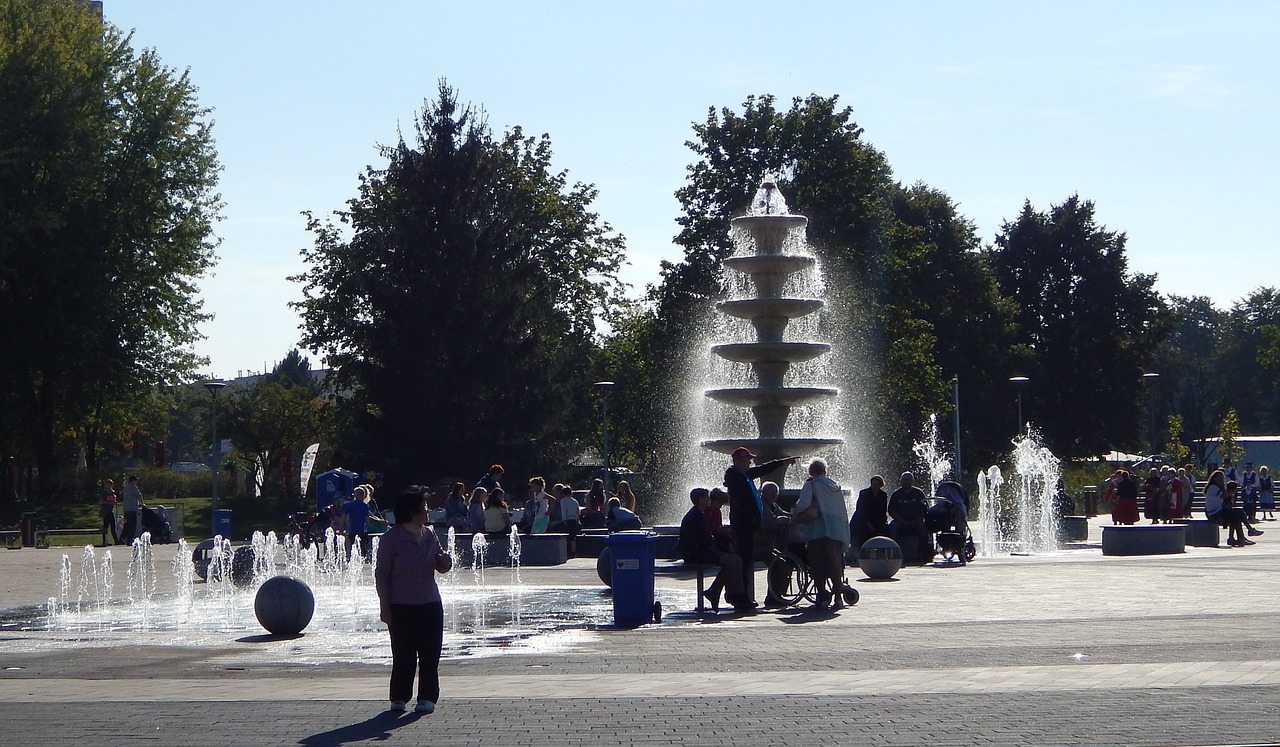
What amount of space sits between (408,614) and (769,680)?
2807 mm

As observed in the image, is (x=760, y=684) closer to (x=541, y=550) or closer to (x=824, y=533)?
(x=824, y=533)

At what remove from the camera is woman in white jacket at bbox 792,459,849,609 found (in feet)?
58.9

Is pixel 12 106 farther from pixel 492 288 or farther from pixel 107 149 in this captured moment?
pixel 492 288

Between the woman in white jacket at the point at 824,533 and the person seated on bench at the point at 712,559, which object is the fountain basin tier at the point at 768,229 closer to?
the woman in white jacket at the point at 824,533

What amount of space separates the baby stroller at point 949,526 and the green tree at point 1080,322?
157 feet

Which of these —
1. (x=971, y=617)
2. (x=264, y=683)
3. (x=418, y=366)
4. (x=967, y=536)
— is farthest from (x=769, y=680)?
(x=418, y=366)

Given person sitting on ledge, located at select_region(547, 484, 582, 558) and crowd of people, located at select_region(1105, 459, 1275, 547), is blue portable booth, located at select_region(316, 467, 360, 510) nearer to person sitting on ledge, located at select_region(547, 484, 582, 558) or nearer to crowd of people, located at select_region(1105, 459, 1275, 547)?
person sitting on ledge, located at select_region(547, 484, 582, 558)

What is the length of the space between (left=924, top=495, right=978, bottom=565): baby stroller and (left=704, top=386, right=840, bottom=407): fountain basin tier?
4754mm

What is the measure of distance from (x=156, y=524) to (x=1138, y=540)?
2464cm

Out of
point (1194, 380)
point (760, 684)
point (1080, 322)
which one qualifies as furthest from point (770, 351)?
point (1194, 380)

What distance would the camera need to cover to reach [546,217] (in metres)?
61.9

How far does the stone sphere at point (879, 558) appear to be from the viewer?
882 inches

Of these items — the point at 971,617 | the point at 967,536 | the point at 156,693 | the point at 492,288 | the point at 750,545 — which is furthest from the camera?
the point at 492,288

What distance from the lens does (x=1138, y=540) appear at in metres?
28.3
